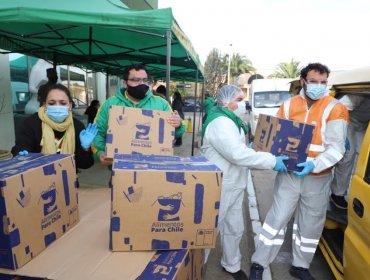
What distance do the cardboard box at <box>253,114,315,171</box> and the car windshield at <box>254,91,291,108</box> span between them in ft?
29.8

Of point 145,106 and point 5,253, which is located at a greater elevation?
point 145,106

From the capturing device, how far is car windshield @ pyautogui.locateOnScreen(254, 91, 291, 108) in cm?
1156

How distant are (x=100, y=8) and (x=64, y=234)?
9.14 feet

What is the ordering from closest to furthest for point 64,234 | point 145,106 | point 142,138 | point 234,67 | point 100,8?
1. point 64,234
2. point 142,138
3. point 145,106
4. point 100,8
5. point 234,67

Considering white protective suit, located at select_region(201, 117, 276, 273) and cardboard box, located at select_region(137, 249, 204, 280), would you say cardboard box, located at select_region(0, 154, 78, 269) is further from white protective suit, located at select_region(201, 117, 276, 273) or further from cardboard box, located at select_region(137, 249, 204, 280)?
white protective suit, located at select_region(201, 117, 276, 273)

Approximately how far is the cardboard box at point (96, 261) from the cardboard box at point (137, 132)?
1.95 ft

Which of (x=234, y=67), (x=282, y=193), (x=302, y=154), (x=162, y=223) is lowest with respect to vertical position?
(x=282, y=193)

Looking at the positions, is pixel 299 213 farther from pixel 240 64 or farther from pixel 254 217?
pixel 240 64

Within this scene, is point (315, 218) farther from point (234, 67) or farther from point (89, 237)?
point (234, 67)

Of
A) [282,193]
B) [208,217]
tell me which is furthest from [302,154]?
[208,217]

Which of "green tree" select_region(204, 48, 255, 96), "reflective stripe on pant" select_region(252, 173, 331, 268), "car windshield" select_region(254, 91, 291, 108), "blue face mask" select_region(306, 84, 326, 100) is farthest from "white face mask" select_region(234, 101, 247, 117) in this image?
"green tree" select_region(204, 48, 255, 96)

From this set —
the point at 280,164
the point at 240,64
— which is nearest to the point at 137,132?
the point at 280,164

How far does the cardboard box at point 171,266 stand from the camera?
1.44 meters

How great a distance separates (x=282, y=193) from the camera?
9.62 feet
